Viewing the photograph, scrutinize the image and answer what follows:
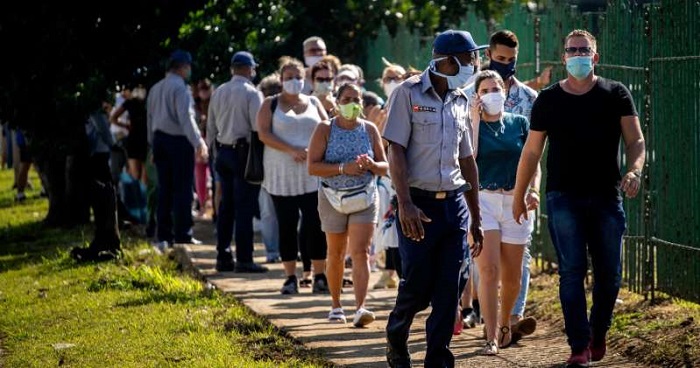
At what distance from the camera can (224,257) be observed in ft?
47.5

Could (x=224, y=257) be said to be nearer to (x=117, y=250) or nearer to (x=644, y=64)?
(x=117, y=250)

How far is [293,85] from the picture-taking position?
12.6 m

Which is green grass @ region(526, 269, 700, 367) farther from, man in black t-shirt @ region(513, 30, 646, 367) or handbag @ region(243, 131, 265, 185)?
handbag @ region(243, 131, 265, 185)

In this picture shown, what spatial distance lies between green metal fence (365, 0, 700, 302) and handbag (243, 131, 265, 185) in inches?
115

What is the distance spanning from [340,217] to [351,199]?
0.72ft

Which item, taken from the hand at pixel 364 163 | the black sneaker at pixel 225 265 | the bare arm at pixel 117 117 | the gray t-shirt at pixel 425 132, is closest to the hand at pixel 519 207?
the gray t-shirt at pixel 425 132

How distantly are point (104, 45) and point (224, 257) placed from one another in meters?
4.39

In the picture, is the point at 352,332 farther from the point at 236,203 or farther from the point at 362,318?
the point at 236,203

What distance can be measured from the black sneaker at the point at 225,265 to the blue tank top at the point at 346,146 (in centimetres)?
363

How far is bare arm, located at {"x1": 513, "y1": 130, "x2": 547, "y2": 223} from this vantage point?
8.80 metres

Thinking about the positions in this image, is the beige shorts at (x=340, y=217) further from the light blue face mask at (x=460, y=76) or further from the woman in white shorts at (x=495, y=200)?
the light blue face mask at (x=460, y=76)

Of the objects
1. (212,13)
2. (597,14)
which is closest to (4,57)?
(212,13)

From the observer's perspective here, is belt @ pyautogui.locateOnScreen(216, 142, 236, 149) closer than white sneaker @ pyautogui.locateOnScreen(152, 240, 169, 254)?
Yes

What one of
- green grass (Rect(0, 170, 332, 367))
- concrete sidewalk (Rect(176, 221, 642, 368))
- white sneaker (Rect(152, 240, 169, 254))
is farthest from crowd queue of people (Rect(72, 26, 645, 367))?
white sneaker (Rect(152, 240, 169, 254))
